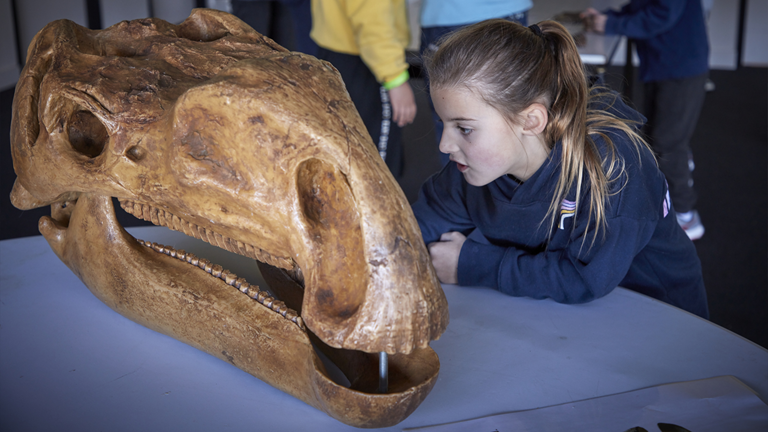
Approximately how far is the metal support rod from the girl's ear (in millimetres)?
635

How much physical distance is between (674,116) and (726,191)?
3.88ft

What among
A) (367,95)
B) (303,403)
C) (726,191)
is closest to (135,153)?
(303,403)

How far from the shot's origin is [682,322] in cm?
114

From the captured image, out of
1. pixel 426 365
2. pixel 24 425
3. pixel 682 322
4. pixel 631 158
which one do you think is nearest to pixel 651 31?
pixel 631 158

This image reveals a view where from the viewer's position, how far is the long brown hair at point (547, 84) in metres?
1.24

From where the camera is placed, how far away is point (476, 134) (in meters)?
1.24

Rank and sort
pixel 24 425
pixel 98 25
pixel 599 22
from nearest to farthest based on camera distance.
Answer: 1. pixel 24 425
2. pixel 599 22
3. pixel 98 25

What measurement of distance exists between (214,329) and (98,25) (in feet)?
18.6

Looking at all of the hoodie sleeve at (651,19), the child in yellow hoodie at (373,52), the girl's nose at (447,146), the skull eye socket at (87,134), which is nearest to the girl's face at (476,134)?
the girl's nose at (447,146)

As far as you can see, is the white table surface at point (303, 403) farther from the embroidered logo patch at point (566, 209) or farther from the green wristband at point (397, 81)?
the green wristband at point (397, 81)

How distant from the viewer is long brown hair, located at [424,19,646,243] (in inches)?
48.6

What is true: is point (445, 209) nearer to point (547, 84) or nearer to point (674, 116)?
point (547, 84)

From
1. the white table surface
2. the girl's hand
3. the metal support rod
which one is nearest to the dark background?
the girl's hand

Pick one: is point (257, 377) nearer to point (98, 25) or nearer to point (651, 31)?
point (651, 31)
